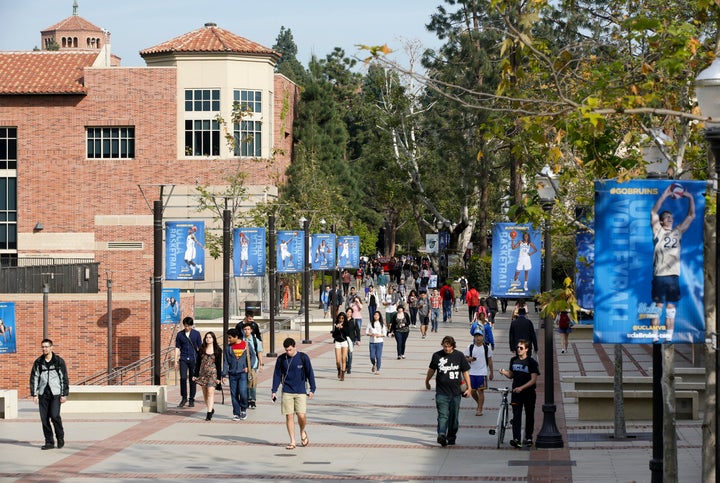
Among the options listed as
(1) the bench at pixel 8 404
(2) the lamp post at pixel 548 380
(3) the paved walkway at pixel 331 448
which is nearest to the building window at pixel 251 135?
(3) the paved walkway at pixel 331 448

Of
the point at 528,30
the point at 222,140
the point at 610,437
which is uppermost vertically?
the point at 222,140

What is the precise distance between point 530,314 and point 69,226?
24867 millimetres

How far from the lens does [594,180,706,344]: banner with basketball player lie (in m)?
11.3

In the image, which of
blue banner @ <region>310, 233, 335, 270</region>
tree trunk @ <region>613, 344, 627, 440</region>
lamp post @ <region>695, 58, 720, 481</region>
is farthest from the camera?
blue banner @ <region>310, 233, 335, 270</region>

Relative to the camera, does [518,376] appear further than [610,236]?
Yes

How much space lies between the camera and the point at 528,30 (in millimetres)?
11539

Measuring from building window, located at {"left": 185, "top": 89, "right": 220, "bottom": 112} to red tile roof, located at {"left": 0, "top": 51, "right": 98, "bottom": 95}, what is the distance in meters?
5.37

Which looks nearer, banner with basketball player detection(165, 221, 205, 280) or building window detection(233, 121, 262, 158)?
banner with basketball player detection(165, 221, 205, 280)

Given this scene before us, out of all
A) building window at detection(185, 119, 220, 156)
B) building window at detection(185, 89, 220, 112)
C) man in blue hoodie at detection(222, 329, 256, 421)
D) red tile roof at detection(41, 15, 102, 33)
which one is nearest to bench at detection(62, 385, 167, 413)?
man in blue hoodie at detection(222, 329, 256, 421)

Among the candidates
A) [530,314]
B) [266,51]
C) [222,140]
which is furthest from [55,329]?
[266,51]

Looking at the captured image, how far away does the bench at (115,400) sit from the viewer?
76.6 feet

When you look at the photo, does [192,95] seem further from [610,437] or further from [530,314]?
[610,437]

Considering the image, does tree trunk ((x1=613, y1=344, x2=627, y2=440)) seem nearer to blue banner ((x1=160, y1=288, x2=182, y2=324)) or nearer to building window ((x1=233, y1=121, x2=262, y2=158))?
blue banner ((x1=160, y1=288, x2=182, y2=324))

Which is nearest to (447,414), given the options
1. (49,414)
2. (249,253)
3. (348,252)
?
(49,414)
